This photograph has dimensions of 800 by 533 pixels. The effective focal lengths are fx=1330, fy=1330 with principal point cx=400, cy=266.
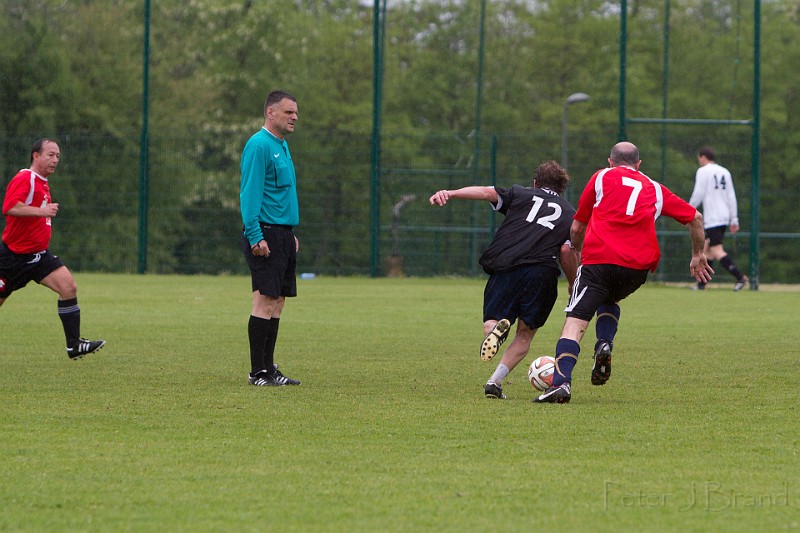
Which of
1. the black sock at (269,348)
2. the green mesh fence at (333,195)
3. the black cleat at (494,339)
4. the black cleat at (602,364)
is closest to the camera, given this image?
the black cleat at (494,339)

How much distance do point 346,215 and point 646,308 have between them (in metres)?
8.79

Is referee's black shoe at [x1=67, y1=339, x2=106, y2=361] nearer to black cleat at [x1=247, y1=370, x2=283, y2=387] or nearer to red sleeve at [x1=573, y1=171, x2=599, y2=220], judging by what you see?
black cleat at [x1=247, y1=370, x2=283, y2=387]

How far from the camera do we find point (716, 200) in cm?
1991

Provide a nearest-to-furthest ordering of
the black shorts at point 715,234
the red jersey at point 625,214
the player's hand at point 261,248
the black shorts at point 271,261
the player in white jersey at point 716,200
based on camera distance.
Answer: the red jersey at point 625,214
the player's hand at point 261,248
the black shorts at point 271,261
the player in white jersey at point 716,200
the black shorts at point 715,234

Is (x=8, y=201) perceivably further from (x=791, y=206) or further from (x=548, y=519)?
(x=791, y=206)

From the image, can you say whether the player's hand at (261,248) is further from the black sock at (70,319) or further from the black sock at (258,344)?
the black sock at (70,319)

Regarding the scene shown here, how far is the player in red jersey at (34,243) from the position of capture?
10.3m

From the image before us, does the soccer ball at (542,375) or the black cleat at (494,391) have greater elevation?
the soccer ball at (542,375)

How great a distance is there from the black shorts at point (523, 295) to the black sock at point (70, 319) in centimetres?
363

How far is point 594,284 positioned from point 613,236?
313mm

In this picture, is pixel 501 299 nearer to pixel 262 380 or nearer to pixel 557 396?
→ pixel 557 396

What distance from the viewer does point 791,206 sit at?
25.3 m

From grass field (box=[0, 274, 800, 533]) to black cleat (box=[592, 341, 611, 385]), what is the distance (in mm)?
179

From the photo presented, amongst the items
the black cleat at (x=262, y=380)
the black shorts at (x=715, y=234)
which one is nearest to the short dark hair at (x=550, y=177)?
the black cleat at (x=262, y=380)
